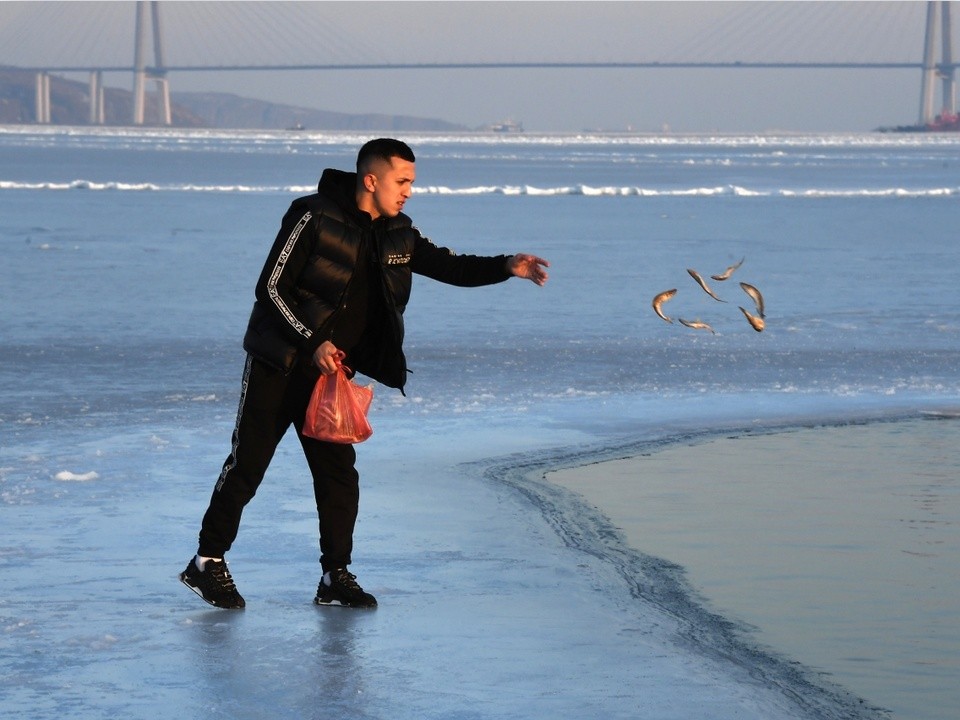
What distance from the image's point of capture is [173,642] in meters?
4.11

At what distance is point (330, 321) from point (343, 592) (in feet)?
2.37

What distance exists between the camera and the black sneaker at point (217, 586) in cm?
439

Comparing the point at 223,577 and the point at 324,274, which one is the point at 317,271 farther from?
the point at 223,577

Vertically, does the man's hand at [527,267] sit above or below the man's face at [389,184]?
below

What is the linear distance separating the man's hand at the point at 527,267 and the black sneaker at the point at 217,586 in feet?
3.62

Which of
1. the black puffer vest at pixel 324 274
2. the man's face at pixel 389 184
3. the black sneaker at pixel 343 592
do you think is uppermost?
the man's face at pixel 389 184

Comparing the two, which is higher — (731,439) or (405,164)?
(405,164)

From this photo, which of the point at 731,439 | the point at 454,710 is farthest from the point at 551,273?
the point at 454,710

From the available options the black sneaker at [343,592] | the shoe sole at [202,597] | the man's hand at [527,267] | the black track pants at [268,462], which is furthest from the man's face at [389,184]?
the shoe sole at [202,597]

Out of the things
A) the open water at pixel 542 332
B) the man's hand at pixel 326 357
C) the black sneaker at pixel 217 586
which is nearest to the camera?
the man's hand at pixel 326 357

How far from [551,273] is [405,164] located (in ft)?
39.1

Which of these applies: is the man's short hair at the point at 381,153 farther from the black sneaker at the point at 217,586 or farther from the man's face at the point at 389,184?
the black sneaker at the point at 217,586

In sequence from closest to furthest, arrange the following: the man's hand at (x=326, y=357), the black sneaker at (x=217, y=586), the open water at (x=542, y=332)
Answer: the man's hand at (x=326, y=357), the black sneaker at (x=217, y=586), the open water at (x=542, y=332)

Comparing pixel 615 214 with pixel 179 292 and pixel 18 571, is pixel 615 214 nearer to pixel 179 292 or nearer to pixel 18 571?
pixel 179 292
